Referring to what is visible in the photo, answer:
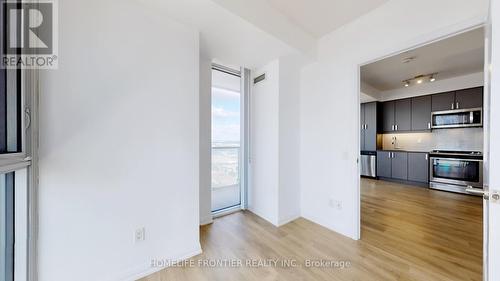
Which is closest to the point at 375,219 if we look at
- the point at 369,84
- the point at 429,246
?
the point at 429,246

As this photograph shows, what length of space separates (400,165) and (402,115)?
1378 millimetres

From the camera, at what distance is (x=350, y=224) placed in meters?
2.32

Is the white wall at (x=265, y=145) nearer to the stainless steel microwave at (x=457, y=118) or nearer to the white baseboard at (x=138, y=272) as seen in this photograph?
the white baseboard at (x=138, y=272)

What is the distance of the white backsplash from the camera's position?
4309 millimetres

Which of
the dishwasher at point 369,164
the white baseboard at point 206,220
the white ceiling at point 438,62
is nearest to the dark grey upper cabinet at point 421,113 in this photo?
the white ceiling at point 438,62

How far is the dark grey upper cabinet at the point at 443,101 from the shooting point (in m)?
4.39

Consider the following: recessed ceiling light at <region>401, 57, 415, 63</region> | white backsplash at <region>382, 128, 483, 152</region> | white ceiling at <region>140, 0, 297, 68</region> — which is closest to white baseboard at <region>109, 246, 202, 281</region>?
white ceiling at <region>140, 0, 297, 68</region>

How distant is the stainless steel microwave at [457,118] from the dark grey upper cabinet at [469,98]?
10 centimetres

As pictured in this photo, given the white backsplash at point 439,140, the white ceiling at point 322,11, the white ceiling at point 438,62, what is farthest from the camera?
the white backsplash at point 439,140

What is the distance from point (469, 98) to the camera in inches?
163

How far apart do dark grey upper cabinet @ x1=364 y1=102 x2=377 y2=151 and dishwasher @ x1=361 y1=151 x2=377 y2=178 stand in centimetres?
16

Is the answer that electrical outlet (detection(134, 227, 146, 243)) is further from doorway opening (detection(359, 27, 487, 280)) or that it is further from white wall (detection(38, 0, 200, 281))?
doorway opening (detection(359, 27, 487, 280))

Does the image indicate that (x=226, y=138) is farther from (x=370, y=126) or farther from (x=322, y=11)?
(x=370, y=126)

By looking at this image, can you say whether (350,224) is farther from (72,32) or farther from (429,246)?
(72,32)
